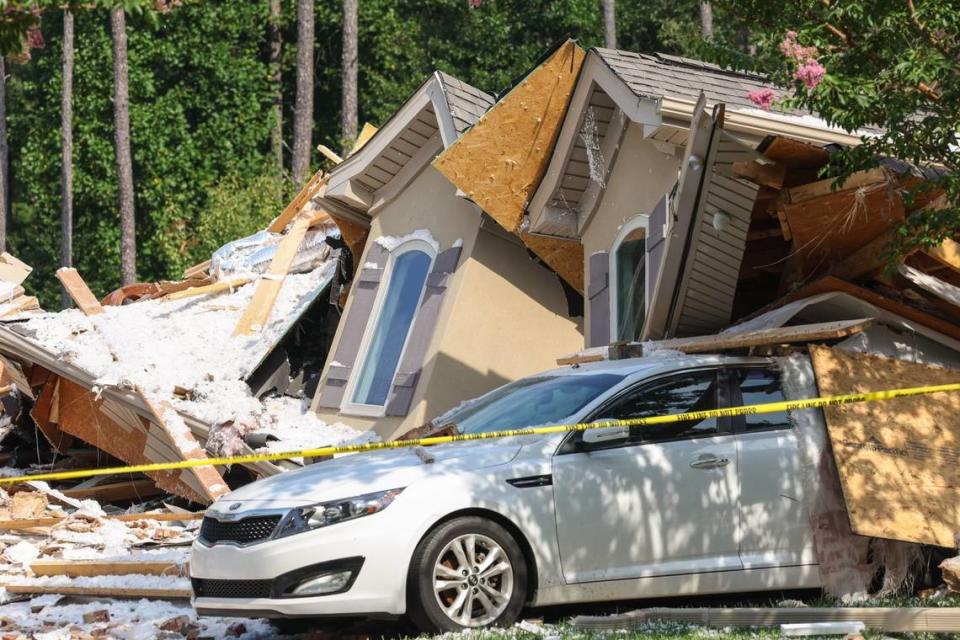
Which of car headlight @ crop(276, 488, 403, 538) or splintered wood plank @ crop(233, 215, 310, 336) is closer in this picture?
car headlight @ crop(276, 488, 403, 538)

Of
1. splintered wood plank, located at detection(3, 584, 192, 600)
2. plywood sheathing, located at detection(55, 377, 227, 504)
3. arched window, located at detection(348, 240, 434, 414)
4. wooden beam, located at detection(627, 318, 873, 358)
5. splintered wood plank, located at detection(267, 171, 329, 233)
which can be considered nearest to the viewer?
wooden beam, located at detection(627, 318, 873, 358)

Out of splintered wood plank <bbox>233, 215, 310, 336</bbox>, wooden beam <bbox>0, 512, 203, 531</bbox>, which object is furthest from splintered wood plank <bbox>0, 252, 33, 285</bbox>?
wooden beam <bbox>0, 512, 203, 531</bbox>

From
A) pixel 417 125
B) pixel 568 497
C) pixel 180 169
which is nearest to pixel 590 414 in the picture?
pixel 568 497

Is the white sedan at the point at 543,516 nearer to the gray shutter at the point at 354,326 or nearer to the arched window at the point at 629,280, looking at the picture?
the arched window at the point at 629,280

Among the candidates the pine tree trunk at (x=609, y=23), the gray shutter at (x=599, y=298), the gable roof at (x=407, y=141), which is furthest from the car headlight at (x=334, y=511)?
the pine tree trunk at (x=609, y=23)

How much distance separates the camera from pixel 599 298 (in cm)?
1302

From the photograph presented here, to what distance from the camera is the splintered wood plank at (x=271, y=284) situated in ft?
56.6

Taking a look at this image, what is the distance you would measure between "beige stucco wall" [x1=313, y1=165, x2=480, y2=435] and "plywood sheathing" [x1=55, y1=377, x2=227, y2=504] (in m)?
1.94

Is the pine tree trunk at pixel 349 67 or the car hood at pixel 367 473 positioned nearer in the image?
the car hood at pixel 367 473

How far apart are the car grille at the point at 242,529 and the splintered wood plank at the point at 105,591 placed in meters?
Result: 1.30

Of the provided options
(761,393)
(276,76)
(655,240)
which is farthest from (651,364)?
(276,76)

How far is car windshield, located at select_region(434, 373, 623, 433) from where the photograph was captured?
8.42 meters

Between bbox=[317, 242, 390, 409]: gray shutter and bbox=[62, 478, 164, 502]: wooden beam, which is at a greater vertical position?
bbox=[317, 242, 390, 409]: gray shutter

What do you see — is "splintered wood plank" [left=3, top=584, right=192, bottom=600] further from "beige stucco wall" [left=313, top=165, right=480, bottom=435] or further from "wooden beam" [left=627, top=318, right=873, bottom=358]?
"beige stucco wall" [left=313, top=165, right=480, bottom=435]
